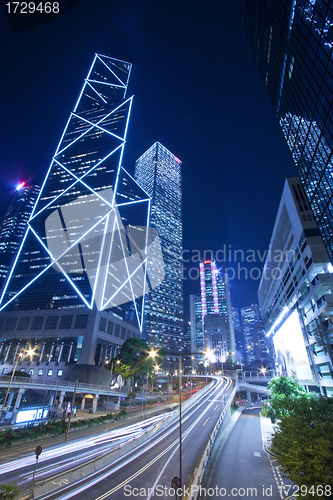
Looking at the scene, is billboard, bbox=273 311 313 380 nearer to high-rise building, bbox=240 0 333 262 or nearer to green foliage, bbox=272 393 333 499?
high-rise building, bbox=240 0 333 262

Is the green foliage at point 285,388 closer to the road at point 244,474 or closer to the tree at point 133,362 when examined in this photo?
the road at point 244,474

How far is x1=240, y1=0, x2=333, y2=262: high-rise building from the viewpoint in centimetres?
2978

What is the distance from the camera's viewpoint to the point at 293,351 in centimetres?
6694

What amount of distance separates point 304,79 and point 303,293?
4430 centimetres

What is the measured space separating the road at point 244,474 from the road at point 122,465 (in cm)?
211

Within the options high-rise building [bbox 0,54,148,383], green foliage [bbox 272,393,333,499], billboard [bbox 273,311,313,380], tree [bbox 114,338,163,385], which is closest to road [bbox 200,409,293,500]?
green foliage [bbox 272,393,333,499]

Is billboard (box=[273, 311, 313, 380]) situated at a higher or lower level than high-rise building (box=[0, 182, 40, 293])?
lower

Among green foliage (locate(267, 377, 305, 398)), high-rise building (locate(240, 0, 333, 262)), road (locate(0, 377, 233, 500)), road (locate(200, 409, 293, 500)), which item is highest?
high-rise building (locate(240, 0, 333, 262))

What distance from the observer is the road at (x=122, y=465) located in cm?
1558

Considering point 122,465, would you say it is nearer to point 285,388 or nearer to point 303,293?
point 285,388

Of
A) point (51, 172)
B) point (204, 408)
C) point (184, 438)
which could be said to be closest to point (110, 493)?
point (184, 438)

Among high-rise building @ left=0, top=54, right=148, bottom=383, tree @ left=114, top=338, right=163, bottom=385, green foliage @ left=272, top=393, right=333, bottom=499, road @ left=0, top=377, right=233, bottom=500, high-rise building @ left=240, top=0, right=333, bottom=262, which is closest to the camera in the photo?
green foliage @ left=272, top=393, right=333, bottom=499

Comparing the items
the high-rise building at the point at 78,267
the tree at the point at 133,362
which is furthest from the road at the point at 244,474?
the high-rise building at the point at 78,267

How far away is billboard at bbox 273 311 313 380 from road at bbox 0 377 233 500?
39829 mm
